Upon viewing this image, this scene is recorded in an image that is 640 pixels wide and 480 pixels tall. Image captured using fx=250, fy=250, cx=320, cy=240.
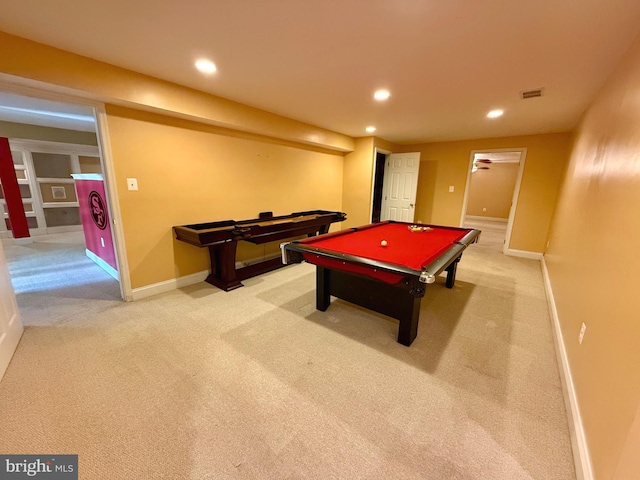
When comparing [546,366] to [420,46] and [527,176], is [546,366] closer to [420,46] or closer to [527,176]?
[420,46]

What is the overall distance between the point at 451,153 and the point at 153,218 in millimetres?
5539

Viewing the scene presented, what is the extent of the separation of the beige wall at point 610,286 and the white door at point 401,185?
3004mm

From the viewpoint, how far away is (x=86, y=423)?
1352 mm

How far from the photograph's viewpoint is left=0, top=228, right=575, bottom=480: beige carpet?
3.93ft

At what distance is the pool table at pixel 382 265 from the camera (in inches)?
67.6

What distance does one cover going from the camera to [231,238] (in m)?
2.90

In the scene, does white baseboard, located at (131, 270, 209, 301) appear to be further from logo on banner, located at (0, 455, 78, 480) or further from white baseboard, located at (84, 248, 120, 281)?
logo on banner, located at (0, 455, 78, 480)

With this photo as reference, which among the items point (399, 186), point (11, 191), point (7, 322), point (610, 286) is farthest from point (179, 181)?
point (399, 186)

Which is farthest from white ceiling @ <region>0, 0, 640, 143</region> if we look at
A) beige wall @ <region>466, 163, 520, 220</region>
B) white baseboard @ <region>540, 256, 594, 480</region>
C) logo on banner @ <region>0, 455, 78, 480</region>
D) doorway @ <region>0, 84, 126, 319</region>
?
beige wall @ <region>466, 163, 520, 220</region>

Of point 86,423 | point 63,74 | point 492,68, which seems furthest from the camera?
point 492,68

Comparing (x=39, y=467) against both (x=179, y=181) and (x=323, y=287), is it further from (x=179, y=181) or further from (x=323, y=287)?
(x=179, y=181)

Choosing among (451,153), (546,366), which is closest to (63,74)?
(546,366)

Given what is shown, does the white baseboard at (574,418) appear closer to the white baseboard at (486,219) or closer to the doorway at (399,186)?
the doorway at (399,186)

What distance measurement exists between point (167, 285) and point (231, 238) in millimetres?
999
